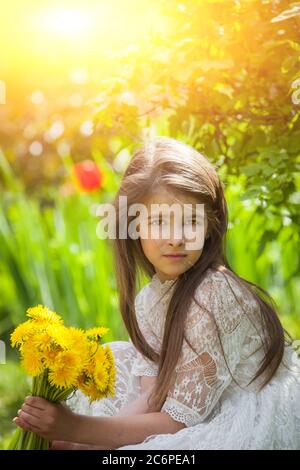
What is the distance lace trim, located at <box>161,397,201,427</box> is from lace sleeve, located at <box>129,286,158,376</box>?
255mm

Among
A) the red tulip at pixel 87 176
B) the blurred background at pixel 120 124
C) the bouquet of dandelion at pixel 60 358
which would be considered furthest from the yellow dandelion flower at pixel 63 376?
the red tulip at pixel 87 176

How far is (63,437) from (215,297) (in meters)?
0.46

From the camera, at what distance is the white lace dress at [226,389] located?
5.34 feet

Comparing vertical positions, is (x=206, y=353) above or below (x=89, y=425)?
above

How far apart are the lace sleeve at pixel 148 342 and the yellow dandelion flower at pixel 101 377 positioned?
0.39 m

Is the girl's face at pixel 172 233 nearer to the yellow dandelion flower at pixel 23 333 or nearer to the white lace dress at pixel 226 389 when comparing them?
the white lace dress at pixel 226 389

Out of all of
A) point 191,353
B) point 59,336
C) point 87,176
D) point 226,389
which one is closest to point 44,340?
point 59,336

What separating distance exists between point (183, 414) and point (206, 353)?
145 millimetres

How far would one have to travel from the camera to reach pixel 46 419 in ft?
5.04

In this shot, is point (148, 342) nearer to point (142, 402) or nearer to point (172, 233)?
point (142, 402)

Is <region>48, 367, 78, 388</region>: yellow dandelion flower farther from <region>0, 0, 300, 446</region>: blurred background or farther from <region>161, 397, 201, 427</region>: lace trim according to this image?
<region>0, 0, 300, 446</region>: blurred background

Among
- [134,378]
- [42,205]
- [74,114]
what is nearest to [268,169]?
Answer: [134,378]

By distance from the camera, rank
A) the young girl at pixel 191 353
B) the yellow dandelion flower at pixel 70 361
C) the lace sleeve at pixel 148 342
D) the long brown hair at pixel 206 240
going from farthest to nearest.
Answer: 1. the lace sleeve at pixel 148 342
2. the long brown hair at pixel 206 240
3. the young girl at pixel 191 353
4. the yellow dandelion flower at pixel 70 361

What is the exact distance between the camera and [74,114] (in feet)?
13.4
